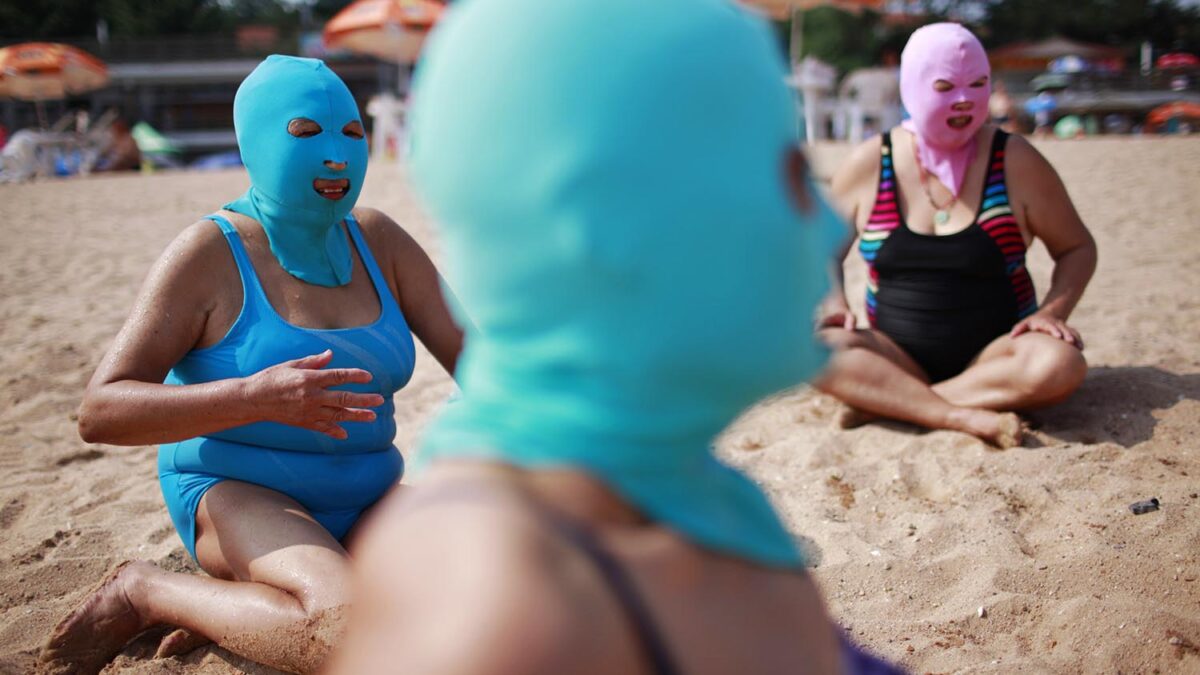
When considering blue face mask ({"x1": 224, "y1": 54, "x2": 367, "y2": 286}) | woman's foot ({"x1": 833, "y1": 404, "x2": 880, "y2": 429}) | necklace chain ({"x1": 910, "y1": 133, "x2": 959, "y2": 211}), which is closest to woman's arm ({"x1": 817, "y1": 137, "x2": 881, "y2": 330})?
necklace chain ({"x1": 910, "y1": 133, "x2": 959, "y2": 211})

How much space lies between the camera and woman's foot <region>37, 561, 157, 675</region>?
2.49 meters

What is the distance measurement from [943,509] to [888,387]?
2.53 feet

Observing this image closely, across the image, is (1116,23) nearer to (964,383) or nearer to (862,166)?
(862,166)

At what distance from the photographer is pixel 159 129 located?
33719 mm

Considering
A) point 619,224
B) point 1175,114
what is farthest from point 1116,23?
point 619,224

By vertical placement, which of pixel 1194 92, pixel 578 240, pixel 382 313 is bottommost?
pixel 1194 92

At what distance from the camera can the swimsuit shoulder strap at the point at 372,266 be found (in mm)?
2771

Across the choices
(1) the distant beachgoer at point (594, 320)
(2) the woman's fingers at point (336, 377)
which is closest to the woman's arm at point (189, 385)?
(2) the woman's fingers at point (336, 377)

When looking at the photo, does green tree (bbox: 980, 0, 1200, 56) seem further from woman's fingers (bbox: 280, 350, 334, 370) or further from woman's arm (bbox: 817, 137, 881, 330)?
woman's fingers (bbox: 280, 350, 334, 370)

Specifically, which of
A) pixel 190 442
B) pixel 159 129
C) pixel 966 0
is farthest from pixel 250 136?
pixel 966 0

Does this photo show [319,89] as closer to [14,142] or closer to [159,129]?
[14,142]

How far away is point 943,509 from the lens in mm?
3271

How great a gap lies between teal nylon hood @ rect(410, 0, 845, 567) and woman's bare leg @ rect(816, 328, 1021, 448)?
2.94m

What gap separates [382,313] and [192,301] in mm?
491
